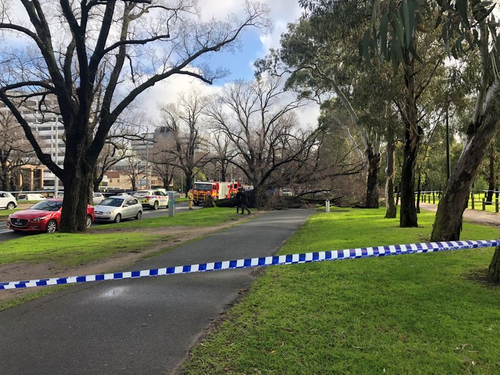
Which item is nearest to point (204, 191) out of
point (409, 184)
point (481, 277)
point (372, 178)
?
point (372, 178)

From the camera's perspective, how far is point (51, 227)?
16.0 metres

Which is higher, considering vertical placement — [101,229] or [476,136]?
[476,136]

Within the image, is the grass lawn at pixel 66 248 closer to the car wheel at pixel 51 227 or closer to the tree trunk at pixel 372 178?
the car wheel at pixel 51 227

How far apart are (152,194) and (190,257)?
26430 millimetres

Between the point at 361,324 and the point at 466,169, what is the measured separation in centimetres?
666

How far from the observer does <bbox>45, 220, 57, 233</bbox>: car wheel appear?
1585cm

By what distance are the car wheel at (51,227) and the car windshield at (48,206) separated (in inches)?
33.3

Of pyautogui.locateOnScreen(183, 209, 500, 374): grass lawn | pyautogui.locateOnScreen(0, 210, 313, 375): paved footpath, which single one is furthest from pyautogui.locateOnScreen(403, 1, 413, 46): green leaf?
pyautogui.locateOnScreen(0, 210, 313, 375): paved footpath

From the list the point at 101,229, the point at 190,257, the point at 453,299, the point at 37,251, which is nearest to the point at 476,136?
the point at 453,299

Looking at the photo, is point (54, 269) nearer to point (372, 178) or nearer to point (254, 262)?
point (254, 262)

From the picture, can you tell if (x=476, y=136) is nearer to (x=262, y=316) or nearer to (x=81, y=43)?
(x=262, y=316)

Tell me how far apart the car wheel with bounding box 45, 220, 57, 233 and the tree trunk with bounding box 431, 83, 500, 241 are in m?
14.4

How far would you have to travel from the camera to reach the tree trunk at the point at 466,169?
9073 millimetres

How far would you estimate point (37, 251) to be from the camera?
10.5 m
